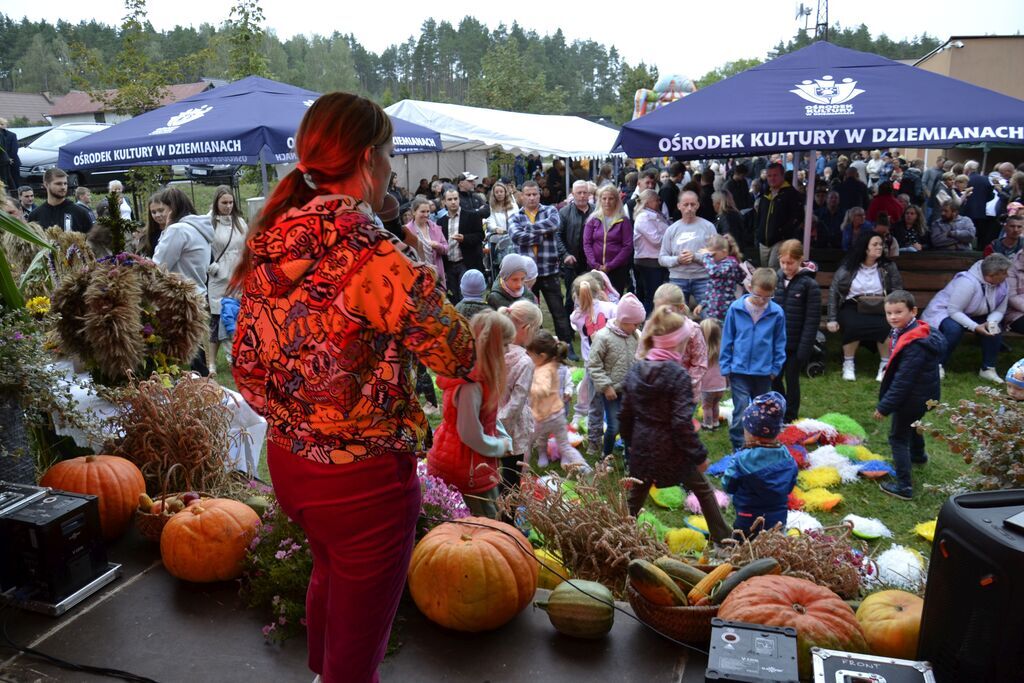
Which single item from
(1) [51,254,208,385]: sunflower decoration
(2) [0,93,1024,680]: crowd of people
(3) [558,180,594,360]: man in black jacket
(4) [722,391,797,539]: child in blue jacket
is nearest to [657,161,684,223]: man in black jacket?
(2) [0,93,1024,680]: crowd of people

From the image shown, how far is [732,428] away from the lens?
19.9 feet

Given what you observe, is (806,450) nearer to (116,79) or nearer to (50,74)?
(116,79)

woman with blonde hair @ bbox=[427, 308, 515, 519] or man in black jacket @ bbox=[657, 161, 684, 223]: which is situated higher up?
man in black jacket @ bbox=[657, 161, 684, 223]

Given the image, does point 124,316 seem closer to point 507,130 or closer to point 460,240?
point 460,240

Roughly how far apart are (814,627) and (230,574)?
2175 mm

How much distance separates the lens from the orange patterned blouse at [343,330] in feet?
5.77

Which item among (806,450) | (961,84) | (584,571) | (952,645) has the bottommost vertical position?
(806,450)

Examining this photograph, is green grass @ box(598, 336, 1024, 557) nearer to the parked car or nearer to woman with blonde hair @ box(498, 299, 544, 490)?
woman with blonde hair @ box(498, 299, 544, 490)

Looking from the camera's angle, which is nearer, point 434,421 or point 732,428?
point 732,428

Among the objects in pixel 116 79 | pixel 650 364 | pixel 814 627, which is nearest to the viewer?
pixel 814 627

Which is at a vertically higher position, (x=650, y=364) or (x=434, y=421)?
(x=650, y=364)

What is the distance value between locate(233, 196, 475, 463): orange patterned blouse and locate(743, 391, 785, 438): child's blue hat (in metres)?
2.63

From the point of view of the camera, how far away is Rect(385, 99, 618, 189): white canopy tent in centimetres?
1747

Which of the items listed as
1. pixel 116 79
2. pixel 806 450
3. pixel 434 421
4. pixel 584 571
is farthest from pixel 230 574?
pixel 116 79
